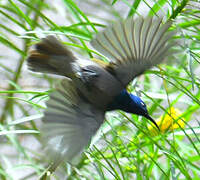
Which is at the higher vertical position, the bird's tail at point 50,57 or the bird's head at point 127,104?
the bird's tail at point 50,57

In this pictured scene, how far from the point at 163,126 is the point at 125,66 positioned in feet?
0.88

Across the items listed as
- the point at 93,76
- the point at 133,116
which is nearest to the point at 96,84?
the point at 93,76

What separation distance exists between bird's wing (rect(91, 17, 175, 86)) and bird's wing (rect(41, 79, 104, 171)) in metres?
0.06

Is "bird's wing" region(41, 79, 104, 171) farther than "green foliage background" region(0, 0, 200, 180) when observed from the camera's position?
No

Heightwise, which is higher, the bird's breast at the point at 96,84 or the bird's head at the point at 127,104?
the bird's breast at the point at 96,84

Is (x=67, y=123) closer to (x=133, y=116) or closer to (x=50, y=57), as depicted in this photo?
(x=50, y=57)

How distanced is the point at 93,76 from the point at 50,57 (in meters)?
0.07

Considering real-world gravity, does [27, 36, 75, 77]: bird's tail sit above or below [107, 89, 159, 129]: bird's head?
above

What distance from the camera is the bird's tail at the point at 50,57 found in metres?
0.61

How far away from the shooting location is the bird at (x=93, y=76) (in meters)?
0.53

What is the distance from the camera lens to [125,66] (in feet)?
1.93

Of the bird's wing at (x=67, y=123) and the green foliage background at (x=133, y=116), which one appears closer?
the bird's wing at (x=67, y=123)

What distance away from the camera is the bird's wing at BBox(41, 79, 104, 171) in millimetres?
523

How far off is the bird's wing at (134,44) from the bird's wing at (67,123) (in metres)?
0.06
